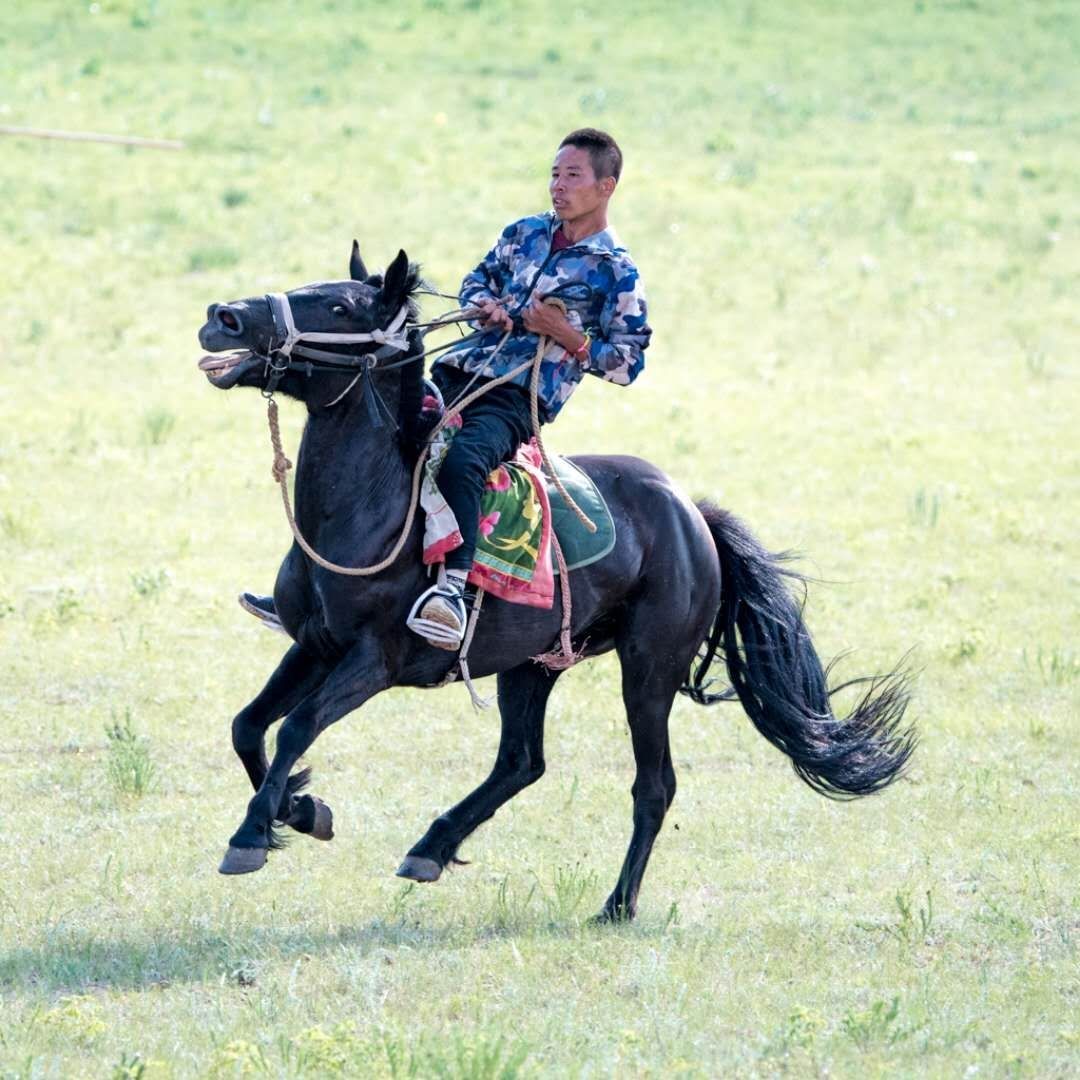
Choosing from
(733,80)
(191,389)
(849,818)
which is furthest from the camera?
(733,80)

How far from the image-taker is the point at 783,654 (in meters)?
7.46

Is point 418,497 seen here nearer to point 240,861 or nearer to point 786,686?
point 240,861

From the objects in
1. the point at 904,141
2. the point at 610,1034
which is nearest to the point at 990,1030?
the point at 610,1034

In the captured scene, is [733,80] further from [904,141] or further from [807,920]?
[807,920]

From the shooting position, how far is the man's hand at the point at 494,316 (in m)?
6.70

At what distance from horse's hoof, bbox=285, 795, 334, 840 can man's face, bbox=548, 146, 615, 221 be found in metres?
2.33

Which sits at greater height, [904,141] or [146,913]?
[904,141]

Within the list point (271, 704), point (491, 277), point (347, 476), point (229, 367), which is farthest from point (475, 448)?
point (271, 704)

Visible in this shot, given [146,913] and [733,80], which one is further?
[733,80]

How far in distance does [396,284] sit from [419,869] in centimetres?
218

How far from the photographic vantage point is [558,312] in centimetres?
659

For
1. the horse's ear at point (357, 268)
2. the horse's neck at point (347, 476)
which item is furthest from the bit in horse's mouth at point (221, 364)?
the horse's ear at point (357, 268)

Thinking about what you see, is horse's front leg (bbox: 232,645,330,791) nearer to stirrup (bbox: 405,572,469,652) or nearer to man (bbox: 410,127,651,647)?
stirrup (bbox: 405,572,469,652)

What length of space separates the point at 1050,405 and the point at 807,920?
39.4 feet
